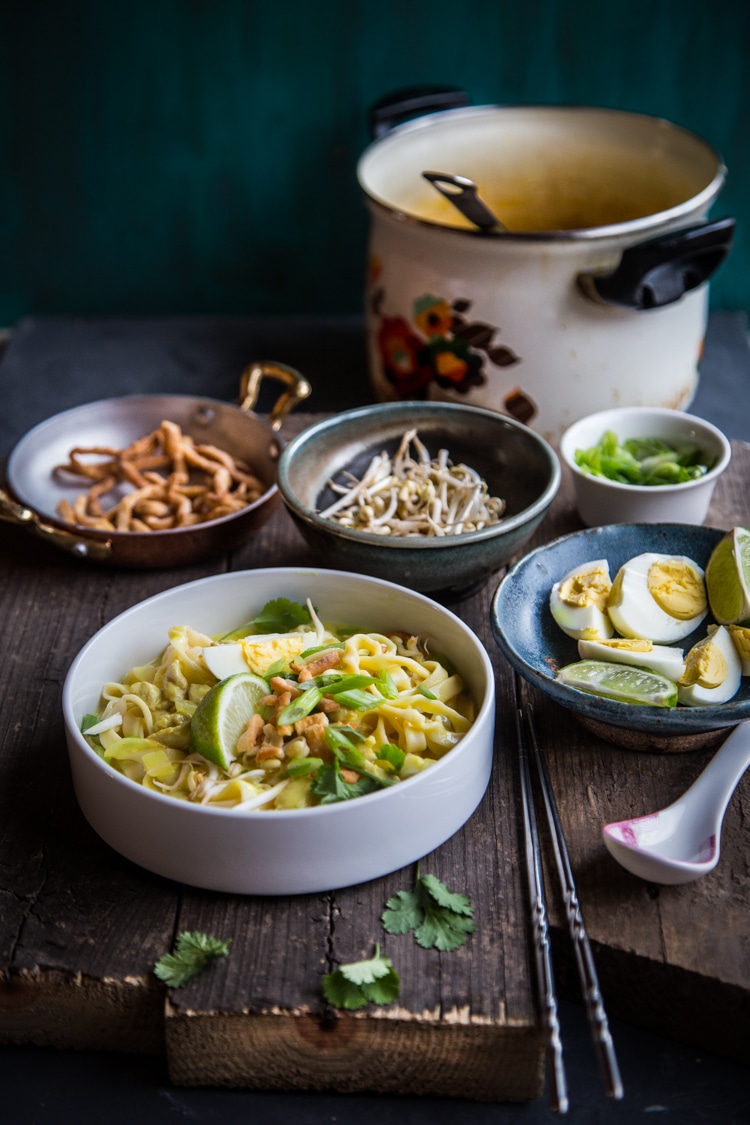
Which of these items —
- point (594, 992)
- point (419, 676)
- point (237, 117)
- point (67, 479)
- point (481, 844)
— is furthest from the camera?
point (237, 117)

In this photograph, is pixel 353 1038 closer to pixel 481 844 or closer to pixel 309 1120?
pixel 309 1120

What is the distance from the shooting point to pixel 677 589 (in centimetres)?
168

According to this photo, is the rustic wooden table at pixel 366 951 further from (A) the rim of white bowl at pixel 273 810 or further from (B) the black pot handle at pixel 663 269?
(B) the black pot handle at pixel 663 269

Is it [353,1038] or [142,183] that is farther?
[142,183]

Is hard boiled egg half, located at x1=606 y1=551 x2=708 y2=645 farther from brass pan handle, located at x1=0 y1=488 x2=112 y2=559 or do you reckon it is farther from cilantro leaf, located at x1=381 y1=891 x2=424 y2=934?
brass pan handle, located at x1=0 y1=488 x2=112 y2=559

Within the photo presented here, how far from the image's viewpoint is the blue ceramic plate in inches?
55.9

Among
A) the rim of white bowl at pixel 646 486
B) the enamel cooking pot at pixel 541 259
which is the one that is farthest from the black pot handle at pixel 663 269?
the rim of white bowl at pixel 646 486

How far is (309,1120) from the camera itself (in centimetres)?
124

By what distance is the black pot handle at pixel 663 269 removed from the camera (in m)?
1.98

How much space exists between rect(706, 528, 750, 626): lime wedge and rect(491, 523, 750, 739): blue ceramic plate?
4 centimetres

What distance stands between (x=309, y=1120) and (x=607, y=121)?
2136 millimetres

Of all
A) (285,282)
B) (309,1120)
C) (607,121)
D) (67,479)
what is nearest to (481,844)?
(309,1120)

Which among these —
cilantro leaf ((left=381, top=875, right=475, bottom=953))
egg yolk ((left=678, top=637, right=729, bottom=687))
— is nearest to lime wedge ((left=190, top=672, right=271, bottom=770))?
cilantro leaf ((left=381, top=875, right=475, bottom=953))

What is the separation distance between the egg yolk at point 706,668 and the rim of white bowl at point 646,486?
0.41 metres
